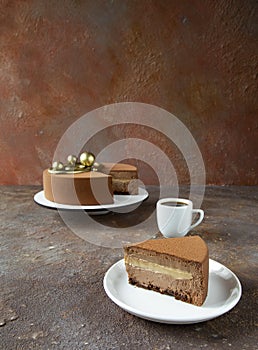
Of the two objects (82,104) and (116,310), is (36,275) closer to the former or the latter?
(116,310)

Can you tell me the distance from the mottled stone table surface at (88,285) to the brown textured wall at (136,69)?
15.6 inches

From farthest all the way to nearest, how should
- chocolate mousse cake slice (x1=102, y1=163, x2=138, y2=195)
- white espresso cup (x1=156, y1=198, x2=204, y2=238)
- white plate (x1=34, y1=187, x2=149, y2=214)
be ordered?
chocolate mousse cake slice (x1=102, y1=163, x2=138, y2=195) < white plate (x1=34, y1=187, x2=149, y2=214) < white espresso cup (x1=156, y1=198, x2=204, y2=238)

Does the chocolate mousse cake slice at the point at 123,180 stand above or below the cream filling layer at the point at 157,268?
above

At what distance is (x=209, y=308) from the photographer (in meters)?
0.61

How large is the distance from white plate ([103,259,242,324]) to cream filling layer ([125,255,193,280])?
0.04m

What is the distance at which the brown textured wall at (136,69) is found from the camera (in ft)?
4.87

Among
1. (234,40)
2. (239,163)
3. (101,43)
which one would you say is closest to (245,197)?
(239,163)

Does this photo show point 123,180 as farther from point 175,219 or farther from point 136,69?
point 136,69

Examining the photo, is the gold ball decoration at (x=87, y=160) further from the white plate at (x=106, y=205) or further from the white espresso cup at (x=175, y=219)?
the white espresso cup at (x=175, y=219)

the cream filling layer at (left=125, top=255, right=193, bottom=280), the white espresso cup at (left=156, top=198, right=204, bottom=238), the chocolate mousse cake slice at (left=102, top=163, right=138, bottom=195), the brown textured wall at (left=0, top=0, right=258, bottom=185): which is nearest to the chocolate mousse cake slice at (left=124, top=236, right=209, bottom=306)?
the cream filling layer at (left=125, top=255, right=193, bottom=280)

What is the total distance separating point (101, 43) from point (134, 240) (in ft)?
2.91

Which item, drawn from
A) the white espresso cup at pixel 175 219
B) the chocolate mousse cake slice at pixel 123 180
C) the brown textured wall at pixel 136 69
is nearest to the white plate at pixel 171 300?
the white espresso cup at pixel 175 219

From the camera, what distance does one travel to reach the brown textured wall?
148 cm

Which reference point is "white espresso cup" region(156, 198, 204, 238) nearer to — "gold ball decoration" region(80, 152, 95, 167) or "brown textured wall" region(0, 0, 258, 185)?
"gold ball decoration" region(80, 152, 95, 167)
